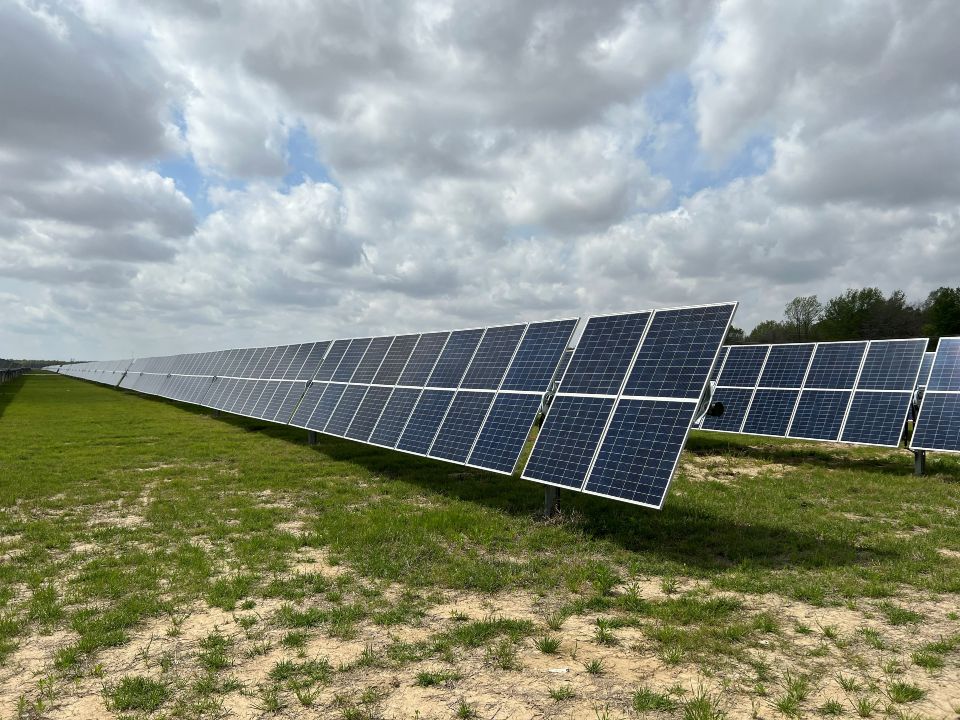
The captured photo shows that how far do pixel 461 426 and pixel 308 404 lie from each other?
10.4m

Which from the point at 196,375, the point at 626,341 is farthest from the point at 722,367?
the point at 196,375

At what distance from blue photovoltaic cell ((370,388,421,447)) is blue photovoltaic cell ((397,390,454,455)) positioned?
0.29m

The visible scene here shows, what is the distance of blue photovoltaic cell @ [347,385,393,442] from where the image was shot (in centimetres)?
1755

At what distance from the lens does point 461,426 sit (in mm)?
14258

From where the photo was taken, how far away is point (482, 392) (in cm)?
1487

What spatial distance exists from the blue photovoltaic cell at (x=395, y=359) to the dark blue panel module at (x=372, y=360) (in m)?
0.35

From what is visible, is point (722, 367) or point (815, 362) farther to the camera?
point (722, 367)

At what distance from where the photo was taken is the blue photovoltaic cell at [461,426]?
13.5 meters

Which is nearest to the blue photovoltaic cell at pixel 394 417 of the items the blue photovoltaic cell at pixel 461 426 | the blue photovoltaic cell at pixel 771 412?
the blue photovoltaic cell at pixel 461 426

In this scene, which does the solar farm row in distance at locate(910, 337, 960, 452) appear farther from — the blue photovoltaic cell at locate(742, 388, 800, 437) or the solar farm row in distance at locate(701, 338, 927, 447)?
the blue photovoltaic cell at locate(742, 388, 800, 437)

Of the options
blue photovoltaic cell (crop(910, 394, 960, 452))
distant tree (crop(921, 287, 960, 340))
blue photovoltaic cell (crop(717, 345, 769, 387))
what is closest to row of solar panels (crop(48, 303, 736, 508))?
blue photovoltaic cell (crop(910, 394, 960, 452))

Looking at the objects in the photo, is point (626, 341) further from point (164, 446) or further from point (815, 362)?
point (164, 446)

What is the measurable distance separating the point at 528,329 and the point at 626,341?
12.6ft

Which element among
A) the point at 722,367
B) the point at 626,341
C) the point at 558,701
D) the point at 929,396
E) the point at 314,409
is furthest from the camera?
→ the point at 722,367
